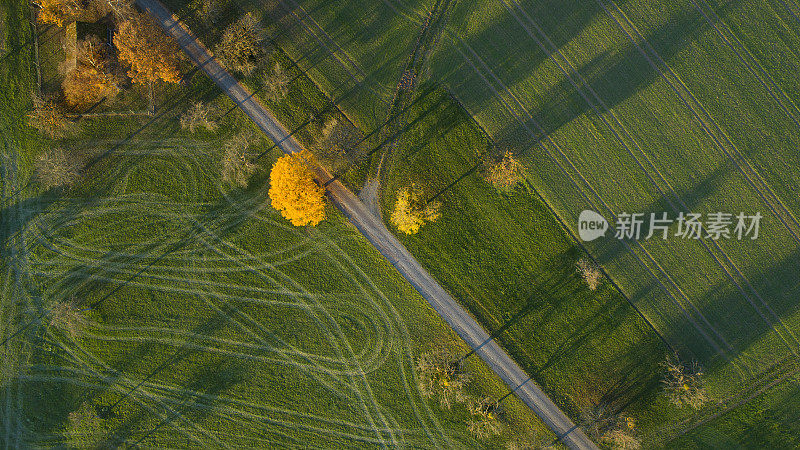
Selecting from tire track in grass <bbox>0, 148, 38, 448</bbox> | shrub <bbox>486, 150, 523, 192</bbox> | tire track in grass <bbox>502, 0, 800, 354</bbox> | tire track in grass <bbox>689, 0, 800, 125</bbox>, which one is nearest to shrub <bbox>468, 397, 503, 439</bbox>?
shrub <bbox>486, 150, 523, 192</bbox>

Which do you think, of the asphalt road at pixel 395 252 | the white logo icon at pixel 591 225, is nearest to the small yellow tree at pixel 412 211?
the asphalt road at pixel 395 252

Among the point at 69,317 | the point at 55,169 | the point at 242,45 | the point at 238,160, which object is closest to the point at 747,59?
the point at 242,45

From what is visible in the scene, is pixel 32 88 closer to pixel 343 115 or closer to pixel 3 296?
pixel 3 296

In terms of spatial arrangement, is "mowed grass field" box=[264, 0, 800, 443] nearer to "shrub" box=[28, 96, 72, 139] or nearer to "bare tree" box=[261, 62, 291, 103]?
"bare tree" box=[261, 62, 291, 103]

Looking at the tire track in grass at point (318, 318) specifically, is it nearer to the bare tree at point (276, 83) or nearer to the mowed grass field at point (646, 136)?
the mowed grass field at point (646, 136)

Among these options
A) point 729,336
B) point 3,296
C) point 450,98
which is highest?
point 3,296

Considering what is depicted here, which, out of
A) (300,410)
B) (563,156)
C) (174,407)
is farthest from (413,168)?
(174,407)
